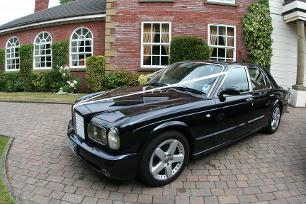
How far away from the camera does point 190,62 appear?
5.56m

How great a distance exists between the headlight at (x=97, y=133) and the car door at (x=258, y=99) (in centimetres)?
286

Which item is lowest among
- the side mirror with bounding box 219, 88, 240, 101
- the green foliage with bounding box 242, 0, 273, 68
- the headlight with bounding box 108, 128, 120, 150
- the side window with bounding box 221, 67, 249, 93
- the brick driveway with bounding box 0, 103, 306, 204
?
the brick driveway with bounding box 0, 103, 306, 204

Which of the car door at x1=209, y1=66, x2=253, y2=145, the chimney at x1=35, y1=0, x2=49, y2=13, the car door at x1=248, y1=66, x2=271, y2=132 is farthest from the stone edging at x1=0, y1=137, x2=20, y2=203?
the chimney at x1=35, y1=0, x2=49, y2=13

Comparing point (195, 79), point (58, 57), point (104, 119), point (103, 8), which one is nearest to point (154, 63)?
point (103, 8)

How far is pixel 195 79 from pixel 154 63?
8771 millimetres

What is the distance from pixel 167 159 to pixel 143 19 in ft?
34.2

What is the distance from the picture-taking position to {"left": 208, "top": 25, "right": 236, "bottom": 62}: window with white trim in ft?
45.1

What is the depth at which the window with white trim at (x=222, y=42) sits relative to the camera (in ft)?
45.1

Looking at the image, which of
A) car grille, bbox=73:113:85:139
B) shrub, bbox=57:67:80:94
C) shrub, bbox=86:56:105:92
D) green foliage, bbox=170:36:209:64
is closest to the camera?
car grille, bbox=73:113:85:139

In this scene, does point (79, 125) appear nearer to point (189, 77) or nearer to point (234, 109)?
point (189, 77)

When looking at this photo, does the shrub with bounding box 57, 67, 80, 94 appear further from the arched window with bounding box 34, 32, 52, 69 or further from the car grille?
the car grille

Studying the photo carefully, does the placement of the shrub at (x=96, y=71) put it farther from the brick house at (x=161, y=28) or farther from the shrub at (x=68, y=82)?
the shrub at (x=68, y=82)

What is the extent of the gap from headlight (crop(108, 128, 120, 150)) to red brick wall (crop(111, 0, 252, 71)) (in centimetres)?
1003

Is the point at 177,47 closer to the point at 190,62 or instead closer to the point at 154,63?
the point at 154,63
